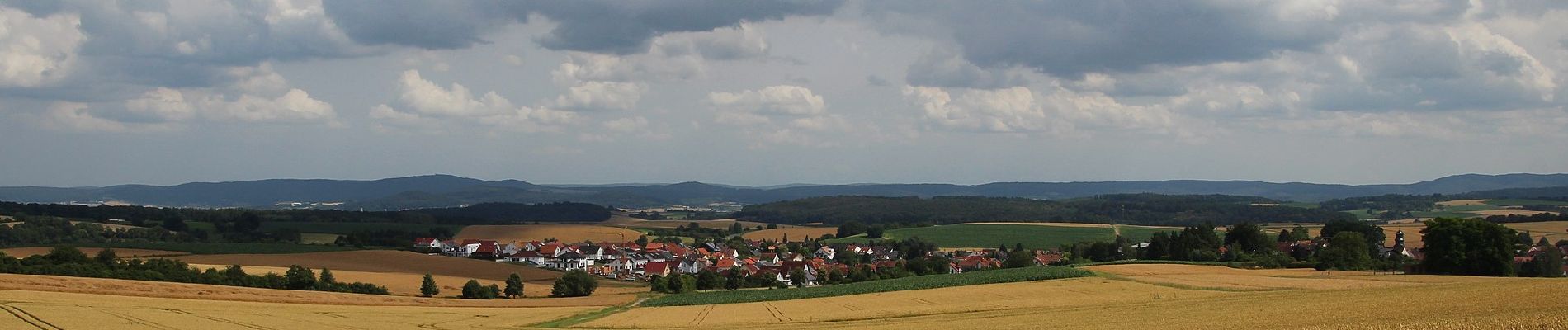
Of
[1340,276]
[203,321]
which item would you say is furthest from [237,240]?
→ [1340,276]

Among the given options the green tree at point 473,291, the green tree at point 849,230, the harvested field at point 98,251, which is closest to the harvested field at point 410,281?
the green tree at point 473,291

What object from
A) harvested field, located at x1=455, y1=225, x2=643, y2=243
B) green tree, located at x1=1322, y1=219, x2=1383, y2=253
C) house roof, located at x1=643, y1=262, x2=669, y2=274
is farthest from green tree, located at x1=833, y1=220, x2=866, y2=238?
green tree, located at x1=1322, y1=219, x2=1383, y2=253

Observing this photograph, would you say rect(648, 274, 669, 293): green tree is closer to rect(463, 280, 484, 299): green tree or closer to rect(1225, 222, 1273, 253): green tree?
rect(463, 280, 484, 299): green tree

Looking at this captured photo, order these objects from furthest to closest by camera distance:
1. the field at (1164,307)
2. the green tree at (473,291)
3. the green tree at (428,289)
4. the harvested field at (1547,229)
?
the harvested field at (1547,229), the green tree at (428,289), the green tree at (473,291), the field at (1164,307)

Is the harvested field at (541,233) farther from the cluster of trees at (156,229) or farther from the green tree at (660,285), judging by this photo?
the green tree at (660,285)

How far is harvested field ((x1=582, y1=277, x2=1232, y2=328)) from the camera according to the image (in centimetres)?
4081

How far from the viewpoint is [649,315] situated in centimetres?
4631

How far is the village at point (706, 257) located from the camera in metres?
107

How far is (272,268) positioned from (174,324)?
163 ft

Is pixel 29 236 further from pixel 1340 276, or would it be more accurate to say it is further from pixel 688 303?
pixel 1340 276

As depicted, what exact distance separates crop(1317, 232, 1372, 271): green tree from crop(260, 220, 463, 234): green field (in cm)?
11438

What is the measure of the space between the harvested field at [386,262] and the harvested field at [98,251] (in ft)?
11.0

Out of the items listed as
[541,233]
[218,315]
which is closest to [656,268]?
[541,233]

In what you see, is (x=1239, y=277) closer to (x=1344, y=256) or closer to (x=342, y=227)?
(x=1344, y=256)
